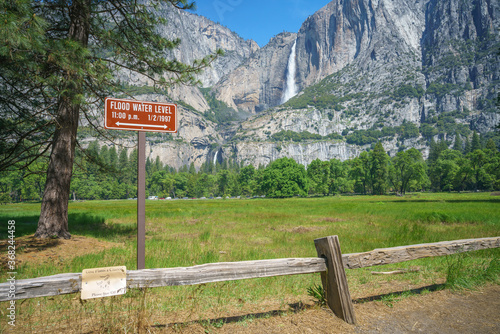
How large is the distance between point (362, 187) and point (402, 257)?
103 metres

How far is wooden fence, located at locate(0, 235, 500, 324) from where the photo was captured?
3135 millimetres

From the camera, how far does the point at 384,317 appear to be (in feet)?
15.0

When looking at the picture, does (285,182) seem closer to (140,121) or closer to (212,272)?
(140,121)

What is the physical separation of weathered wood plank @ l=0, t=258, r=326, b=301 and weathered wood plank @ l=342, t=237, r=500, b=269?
577 millimetres

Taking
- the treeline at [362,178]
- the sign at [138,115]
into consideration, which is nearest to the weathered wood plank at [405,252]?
the sign at [138,115]

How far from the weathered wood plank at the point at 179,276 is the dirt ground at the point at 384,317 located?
737 millimetres

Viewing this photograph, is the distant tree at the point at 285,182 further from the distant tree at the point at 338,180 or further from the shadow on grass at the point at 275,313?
the shadow on grass at the point at 275,313

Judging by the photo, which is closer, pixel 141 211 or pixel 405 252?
pixel 141 211

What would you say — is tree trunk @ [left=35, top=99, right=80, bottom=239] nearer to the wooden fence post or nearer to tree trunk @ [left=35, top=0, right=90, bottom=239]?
tree trunk @ [left=35, top=0, right=90, bottom=239]

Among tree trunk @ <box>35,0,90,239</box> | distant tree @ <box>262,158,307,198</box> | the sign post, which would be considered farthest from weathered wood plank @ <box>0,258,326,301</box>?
distant tree @ <box>262,158,307,198</box>

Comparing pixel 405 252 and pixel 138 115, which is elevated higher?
pixel 138 115

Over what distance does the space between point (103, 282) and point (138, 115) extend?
107 inches

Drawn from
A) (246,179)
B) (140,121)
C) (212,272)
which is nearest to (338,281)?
(212,272)

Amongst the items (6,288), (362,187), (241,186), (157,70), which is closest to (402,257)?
(6,288)
